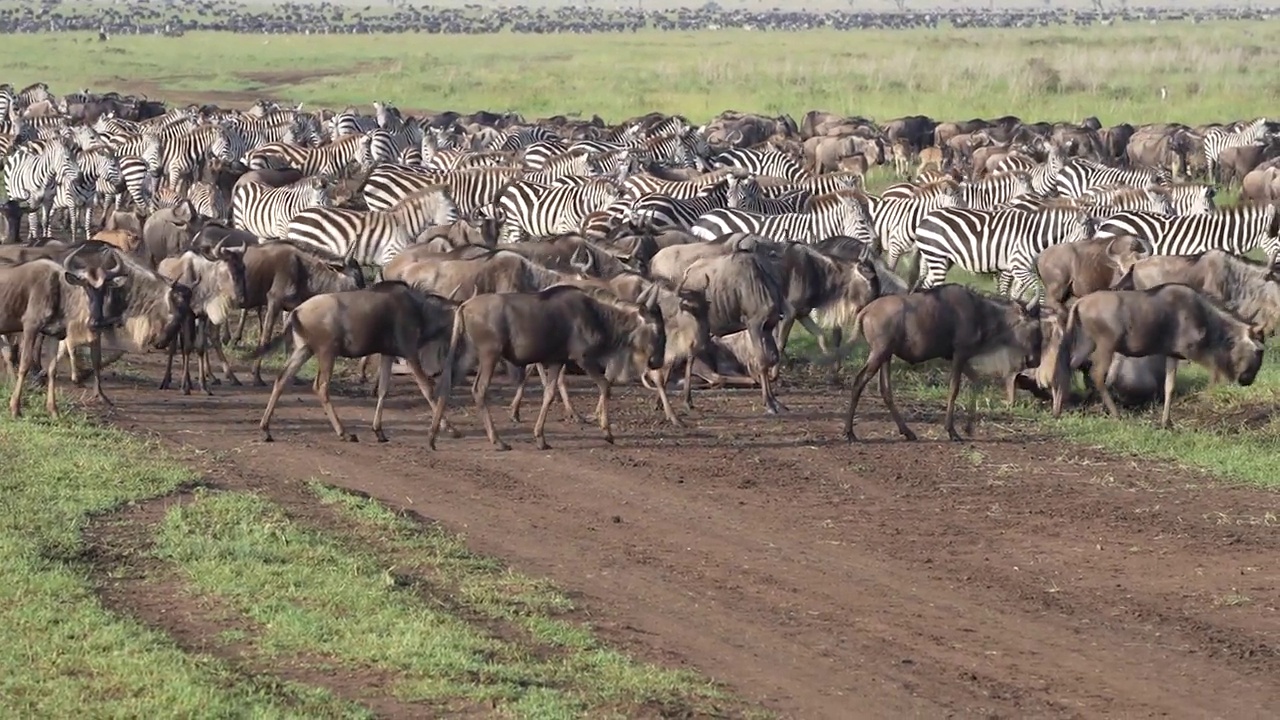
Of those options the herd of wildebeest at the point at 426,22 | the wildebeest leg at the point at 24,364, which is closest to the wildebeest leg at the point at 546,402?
the wildebeest leg at the point at 24,364

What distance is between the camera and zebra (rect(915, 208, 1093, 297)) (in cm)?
1895

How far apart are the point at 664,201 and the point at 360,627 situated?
491 inches

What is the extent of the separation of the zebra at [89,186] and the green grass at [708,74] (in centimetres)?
2288

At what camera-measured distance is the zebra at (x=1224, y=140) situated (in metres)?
31.9

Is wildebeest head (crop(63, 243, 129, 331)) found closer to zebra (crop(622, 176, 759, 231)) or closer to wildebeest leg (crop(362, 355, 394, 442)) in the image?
wildebeest leg (crop(362, 355, 394, 442))

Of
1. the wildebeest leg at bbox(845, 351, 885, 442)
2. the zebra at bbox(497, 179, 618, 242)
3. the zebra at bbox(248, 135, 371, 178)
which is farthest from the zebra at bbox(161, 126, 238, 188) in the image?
the wildebeest leg at bbox(845, 351, 885, 442)

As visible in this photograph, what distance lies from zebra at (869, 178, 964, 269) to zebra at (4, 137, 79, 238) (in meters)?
10.5

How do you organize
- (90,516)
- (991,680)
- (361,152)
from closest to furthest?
(991,680), (90,516), (361,152)

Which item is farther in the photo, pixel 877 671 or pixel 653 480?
pixel 653 480

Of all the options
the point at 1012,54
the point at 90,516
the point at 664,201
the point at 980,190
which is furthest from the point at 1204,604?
Result: the point at 1012,54

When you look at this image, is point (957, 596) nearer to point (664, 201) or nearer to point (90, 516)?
point (90, 516)

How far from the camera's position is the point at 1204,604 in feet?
30.1

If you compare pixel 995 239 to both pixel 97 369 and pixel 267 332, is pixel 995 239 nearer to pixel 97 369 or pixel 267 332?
pixel 267 332

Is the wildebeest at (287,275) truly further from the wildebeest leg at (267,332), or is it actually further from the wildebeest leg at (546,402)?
the wildebeest leg at (546,402)
